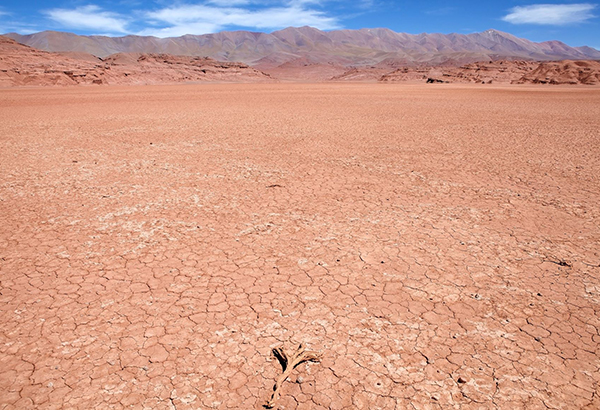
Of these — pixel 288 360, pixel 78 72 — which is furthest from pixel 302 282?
pixel 78 72

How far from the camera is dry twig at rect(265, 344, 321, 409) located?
8.03 feet

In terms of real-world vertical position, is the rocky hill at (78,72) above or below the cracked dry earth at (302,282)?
above

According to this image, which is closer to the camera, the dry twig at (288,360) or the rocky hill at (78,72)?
the dry twig at (288,360)

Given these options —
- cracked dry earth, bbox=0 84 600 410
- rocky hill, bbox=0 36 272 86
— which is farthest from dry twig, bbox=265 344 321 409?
rocky hill, bbox=0 36 272 86

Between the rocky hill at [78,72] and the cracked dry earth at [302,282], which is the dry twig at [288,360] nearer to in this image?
the cracked dry earth at [302,282]

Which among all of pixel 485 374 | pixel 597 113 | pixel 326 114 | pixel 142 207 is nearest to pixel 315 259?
pixel 485 374

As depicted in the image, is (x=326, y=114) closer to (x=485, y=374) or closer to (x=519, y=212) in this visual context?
(x=519, y=212)

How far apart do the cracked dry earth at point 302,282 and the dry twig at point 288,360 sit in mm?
61

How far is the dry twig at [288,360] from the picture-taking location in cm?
245

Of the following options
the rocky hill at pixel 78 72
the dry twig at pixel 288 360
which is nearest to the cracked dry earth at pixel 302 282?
the dry twig at pixel 288 360

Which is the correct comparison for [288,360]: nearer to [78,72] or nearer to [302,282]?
[302,282]

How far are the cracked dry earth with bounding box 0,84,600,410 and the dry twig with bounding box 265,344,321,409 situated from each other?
6 centimetres

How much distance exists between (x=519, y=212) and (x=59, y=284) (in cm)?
596

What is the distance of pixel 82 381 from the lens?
8.16 feet
